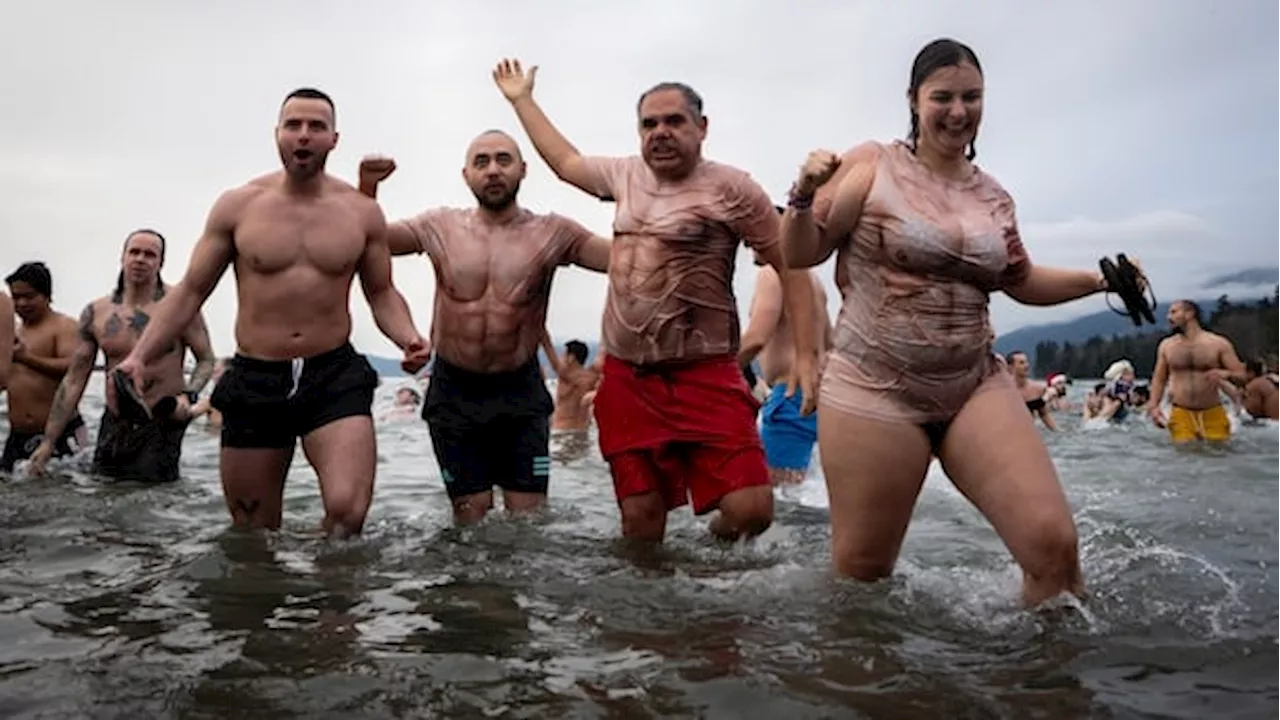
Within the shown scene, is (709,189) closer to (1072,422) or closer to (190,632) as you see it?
(190,632)

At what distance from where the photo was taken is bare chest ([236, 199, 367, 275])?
528 centimetres

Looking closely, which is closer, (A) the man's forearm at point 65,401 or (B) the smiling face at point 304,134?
(B) the smiling face at point 304,134

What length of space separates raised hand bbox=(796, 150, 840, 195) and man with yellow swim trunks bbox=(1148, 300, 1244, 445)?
12818 millimetres

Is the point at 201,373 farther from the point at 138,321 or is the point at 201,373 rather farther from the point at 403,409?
the point at 403,409

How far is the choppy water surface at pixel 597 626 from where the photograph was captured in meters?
3.10

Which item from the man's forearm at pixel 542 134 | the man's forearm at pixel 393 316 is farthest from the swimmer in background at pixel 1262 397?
the man's forearm at pixel 393 316

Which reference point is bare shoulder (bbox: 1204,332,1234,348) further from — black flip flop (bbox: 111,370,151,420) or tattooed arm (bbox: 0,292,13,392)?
tattooed arm (bbox: 0,292,13,392)

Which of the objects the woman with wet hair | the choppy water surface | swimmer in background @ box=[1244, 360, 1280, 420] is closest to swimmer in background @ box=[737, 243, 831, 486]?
the choppy water surface

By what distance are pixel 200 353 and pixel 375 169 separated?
3608 mm

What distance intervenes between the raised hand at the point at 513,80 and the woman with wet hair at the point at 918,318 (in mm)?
2212

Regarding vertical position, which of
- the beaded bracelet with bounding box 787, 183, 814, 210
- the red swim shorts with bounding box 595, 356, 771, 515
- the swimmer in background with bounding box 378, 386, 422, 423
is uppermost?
the beaded bracelet with bounding box 787, 183, 814, 210

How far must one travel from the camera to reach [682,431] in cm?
523

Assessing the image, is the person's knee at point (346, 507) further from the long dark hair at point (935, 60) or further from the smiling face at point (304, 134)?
the long dark hair at point (935, 60)

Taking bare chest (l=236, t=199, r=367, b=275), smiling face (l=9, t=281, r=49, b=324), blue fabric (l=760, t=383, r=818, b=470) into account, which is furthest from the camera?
smiling face (l=9, t=281, r=49, b=324)
